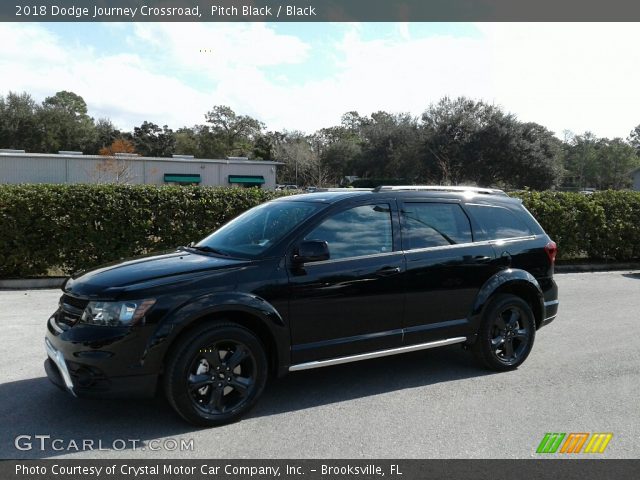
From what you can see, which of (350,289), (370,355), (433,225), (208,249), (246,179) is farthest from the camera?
(246,179)

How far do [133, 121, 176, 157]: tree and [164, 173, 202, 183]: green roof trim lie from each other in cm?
4117

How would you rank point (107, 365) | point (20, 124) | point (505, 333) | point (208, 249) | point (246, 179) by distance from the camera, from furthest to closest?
point (20, 124) → point (246, 179) → point (505, 333) → point (208, 249) → point (107, 365)

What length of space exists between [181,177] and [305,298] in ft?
148

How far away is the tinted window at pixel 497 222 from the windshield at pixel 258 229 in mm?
1820

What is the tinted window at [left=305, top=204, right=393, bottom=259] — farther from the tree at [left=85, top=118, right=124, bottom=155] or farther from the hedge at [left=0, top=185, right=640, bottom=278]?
the tree at [left=85, top=118, right=124, bottom=155]

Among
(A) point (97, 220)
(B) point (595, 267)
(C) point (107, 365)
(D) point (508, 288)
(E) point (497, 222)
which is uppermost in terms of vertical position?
(E) point (497, 222)

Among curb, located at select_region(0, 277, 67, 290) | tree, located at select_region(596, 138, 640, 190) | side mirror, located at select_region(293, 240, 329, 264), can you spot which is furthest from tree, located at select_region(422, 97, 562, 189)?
side mirror, located at select_region(293, 240, 329, 264)

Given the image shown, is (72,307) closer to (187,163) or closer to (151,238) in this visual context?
(151,238)

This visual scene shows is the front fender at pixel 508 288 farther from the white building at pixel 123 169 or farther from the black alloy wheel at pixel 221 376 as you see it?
the white building at pixel 123 169

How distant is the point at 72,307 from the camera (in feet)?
13.5

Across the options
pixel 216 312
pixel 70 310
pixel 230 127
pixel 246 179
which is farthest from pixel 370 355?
pixel 230 127

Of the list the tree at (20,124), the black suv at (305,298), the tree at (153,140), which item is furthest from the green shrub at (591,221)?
the tree at (153,140)

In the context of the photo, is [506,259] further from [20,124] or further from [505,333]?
[20,124]

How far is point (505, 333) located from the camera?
553cm
